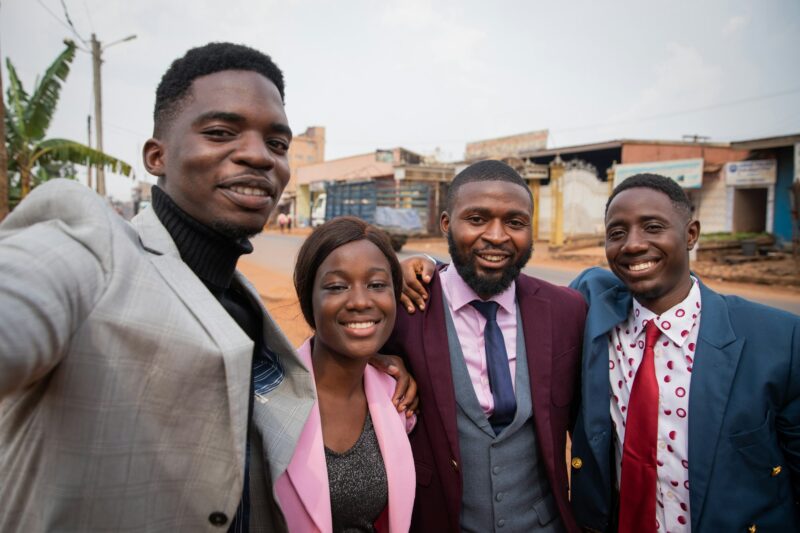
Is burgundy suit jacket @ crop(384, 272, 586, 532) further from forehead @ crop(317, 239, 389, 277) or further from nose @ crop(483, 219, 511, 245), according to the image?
forehead @ crop(317, 239, 389, 277)

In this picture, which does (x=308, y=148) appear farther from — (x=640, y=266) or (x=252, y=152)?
(x=252, y=152)

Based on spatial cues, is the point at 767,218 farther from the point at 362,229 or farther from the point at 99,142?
the point at 99,142

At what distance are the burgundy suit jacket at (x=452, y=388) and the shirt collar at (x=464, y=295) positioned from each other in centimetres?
5

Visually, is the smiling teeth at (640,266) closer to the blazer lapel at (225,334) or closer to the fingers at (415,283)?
the fingers at (415,283)

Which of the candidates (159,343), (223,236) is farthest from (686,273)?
(159,343)

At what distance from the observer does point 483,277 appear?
220 cm

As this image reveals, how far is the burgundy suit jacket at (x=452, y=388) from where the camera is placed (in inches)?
76.7

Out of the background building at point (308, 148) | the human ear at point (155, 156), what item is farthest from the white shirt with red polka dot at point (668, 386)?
the background building at point (308, 148)

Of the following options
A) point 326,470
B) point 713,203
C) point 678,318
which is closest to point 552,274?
point 713,203

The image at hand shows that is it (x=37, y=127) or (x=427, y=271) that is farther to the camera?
(x=37, y=127)

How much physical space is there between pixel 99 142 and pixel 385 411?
17.5 m

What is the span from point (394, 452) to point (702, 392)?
4.15 feet

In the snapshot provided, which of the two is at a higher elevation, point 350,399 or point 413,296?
point 413,296

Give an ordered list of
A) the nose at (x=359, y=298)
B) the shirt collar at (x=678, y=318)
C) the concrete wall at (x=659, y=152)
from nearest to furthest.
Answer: the nose at (x=359, y=298) → the shirt collar at (x=678, y=318) → the concrete wall at (x=659, y=152)
